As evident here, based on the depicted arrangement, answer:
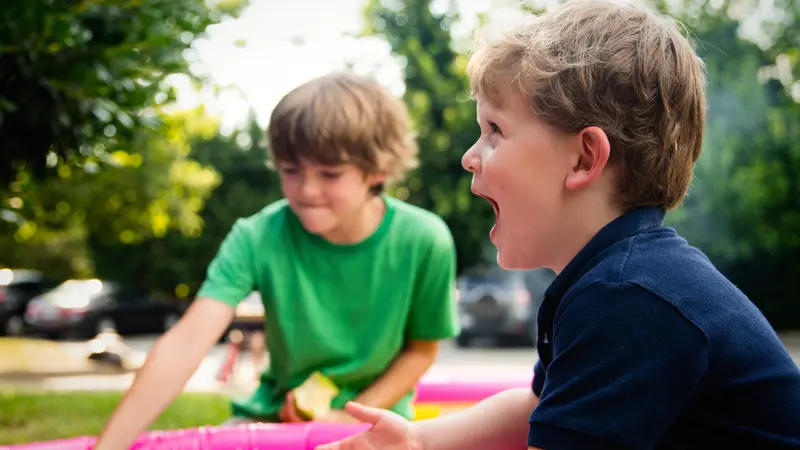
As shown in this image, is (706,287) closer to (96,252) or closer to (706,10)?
(706,10)

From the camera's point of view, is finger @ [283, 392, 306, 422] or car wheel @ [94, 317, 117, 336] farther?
car wheel @ [94, 317, 117, 336]

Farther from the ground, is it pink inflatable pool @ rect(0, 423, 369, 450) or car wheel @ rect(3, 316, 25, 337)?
pink inflatable pool @ rect(0, 423, 369, 450)

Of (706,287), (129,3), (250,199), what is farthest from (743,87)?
(706,287)

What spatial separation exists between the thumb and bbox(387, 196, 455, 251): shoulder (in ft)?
3.39

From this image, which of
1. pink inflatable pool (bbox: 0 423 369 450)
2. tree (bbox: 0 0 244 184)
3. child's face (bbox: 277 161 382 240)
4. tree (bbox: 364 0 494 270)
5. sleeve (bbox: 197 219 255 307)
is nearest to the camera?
pink inflatable pool (bbox: 0 423 369 450)

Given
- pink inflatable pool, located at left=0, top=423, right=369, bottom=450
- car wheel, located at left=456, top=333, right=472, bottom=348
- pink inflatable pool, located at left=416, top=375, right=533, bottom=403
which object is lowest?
car wheel, located at left=456, top=333, right=472, bottom=348

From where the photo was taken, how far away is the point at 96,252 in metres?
27.5

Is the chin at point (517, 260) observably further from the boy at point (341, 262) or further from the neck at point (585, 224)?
the boy at point (341, 262)

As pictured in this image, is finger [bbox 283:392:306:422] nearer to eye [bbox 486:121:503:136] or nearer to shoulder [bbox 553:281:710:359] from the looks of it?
eye [bbox 486:121:503:136]

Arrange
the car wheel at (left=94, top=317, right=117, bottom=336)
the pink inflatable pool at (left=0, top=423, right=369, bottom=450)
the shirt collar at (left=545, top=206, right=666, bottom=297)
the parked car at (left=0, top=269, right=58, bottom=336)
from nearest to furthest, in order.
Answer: the shirt collar at (left=545, top=206, right=666, bottom=297) < the pink inflatable pool at (left=0, top=423, right=369, bottom=450) < the car wheel at (left=94, top=317, right=117, bottom=336) < the parked car at (left=0, top=269, right=58, bottom=336)

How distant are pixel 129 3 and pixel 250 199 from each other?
22905 mm

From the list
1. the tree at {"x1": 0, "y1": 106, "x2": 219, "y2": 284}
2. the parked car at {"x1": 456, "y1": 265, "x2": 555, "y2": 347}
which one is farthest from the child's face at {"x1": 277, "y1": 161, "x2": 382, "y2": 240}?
the parked car at {"x1": 456, "y1": 265, "x2": 555, "y2": 347}

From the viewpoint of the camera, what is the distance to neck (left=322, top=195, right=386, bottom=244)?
2547mm

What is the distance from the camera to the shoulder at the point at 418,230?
2596 millimetres
